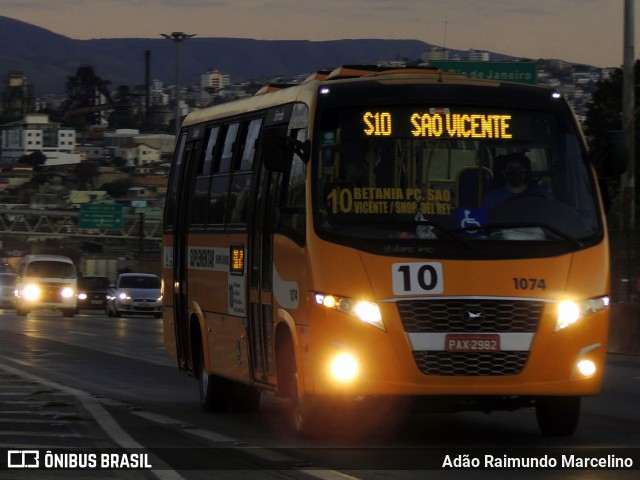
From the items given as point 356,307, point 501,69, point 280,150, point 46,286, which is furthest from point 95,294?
point 356,307

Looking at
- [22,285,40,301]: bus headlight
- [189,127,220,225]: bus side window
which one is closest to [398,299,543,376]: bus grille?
[189,127,220,225]: bus side window

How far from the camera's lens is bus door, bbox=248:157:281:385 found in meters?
14.0

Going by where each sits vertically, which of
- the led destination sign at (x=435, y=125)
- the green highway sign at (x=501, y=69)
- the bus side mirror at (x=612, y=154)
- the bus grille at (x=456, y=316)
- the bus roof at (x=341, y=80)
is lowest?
the bus grille at (x=456, y=316)

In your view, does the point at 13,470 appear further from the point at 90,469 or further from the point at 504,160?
the point at 504,160

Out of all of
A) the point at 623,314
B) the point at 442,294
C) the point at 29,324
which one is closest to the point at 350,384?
the point at 442,294

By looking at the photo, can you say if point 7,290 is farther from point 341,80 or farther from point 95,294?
point 341,80

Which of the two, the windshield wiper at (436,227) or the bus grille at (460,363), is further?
the windshield wiper at (436,227)

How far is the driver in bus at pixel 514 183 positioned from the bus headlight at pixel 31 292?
42.4 m

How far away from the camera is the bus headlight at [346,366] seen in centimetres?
1248

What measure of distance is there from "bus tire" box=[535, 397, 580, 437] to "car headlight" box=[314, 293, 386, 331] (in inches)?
60.0

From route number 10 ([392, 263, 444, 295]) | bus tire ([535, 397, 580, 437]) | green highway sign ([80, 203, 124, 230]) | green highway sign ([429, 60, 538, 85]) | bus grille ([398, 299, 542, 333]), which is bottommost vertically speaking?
green highway sign ([80, 203, 124, 230])

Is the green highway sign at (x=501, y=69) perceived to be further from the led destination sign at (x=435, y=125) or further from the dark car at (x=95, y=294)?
the led destination sign at (x=435, y=125)

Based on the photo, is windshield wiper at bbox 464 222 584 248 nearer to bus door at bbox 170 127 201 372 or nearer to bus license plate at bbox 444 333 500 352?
bus license plate at bbox 444 333 500 352

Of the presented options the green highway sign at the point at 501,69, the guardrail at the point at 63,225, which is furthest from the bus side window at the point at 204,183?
the guardrail at the point at 63,225
